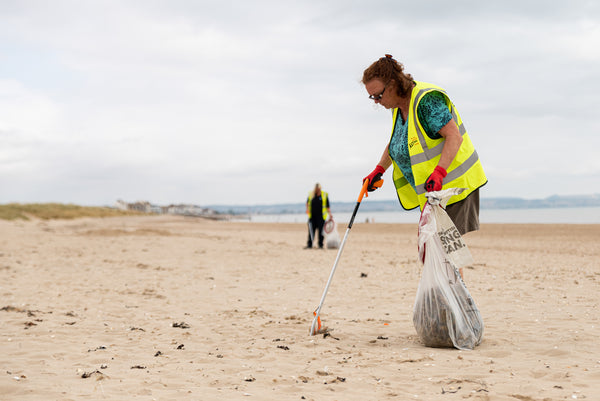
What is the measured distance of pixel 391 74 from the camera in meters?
3.71

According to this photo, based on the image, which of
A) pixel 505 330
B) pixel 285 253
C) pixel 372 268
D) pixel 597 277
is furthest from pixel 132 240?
pixel 505 330

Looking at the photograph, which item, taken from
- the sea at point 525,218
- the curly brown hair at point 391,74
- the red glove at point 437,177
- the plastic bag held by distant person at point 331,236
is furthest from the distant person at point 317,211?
the red glove at point 437,177

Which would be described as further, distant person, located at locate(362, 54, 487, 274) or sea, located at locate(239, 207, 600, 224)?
sea, located at locate(239, 207, 600, 224)

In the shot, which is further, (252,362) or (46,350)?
(46,350)

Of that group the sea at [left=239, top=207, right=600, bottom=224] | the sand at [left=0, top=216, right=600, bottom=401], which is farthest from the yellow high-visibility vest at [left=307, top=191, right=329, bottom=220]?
the sea at [left=239, top=207, right=600, bottom=224]

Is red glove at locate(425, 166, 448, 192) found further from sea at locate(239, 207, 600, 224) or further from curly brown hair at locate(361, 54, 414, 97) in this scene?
sea at locate(239, 207, 600, 224)

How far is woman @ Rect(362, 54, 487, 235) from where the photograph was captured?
140 inches

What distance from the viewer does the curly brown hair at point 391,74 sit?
3715 mm

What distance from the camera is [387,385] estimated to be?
9.61ft

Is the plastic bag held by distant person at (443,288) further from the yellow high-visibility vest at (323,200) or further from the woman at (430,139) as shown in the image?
the yellow high-visibility vest at (323,200)

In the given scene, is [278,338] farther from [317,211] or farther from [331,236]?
[317,211]

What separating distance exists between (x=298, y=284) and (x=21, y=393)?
196 inches

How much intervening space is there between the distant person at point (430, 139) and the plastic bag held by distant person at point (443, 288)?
16 cm

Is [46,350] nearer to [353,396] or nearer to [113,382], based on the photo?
[113,382]
